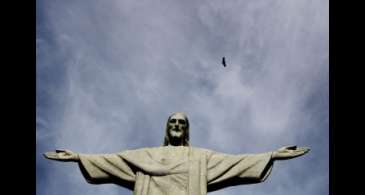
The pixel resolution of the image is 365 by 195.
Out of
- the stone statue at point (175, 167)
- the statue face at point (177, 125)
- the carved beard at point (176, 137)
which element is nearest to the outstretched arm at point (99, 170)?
the stone statue at point (175, 167)

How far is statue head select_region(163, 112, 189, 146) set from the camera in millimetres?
27672

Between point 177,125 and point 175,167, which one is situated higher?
point 177,125

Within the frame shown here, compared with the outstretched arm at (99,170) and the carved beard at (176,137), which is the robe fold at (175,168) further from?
the carved beard at (176,137)

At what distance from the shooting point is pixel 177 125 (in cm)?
2766

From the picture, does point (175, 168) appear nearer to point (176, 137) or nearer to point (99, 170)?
point (176, 137)

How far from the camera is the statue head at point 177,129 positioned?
27672 mm

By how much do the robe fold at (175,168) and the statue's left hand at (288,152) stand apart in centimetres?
16

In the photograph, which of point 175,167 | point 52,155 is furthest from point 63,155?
point 175,167

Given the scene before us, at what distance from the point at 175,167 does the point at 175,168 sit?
0.02 m
